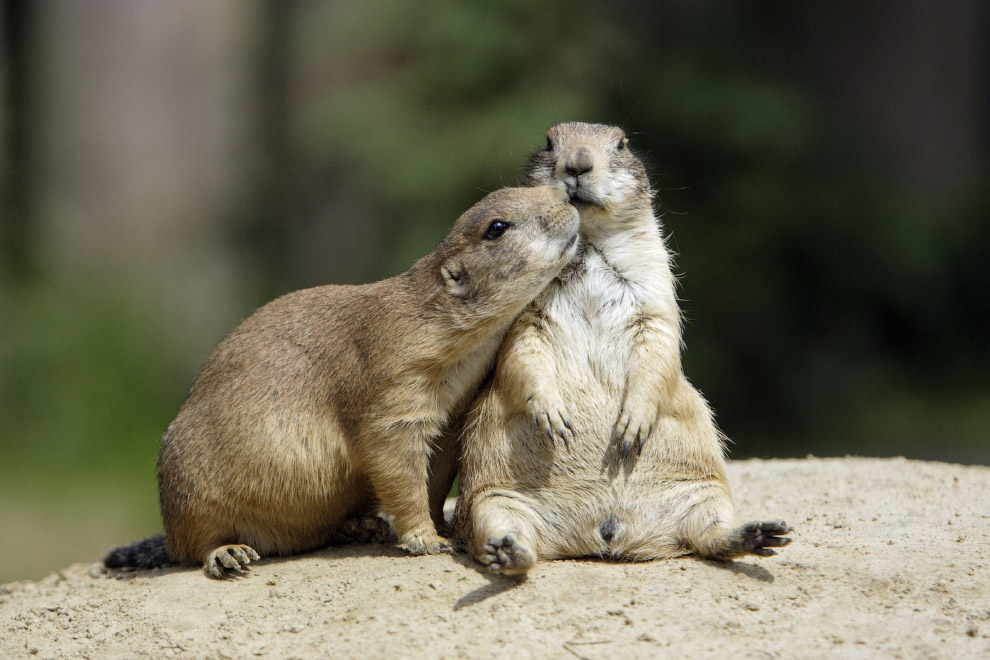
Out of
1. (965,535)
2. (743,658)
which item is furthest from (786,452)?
(743,658)

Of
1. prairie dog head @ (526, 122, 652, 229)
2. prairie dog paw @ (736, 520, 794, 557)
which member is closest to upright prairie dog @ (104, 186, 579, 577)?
prairie dog head @ (526, 122, 652, 229)

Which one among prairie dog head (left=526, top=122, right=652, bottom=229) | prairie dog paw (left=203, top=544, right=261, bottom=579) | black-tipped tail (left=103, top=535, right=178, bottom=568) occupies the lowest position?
black-tipped tail (left=103, top=535, right=178, bottom=568)

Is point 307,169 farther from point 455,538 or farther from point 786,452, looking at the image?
point 455,538

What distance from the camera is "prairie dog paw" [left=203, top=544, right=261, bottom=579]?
554cm

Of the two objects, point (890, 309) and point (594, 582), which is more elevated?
point (890, 309)

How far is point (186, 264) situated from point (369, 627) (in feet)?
35.1

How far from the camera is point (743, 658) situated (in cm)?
400

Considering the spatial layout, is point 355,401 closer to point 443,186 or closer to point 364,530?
point 364,530

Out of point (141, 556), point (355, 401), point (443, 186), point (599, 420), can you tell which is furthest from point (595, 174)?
point (443, 186)

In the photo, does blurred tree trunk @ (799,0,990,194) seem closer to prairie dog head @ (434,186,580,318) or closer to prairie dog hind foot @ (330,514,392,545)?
prairie dog head @ (434,186,580,318)

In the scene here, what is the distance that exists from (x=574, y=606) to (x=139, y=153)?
11.6 metres

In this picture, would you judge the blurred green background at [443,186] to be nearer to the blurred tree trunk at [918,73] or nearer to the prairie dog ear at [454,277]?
→ the blurred tree trunk at [918,73]

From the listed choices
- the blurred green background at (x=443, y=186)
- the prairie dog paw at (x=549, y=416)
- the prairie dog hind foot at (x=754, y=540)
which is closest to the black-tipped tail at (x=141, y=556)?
the prairie dog paw at (x=549, y=416)

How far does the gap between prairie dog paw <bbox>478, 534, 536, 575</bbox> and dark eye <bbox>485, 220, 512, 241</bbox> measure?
1724 mm
